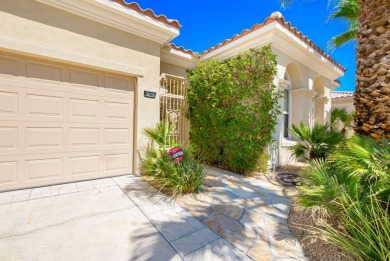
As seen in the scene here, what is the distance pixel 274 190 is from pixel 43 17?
665cm

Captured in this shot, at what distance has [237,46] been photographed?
21.1 ft

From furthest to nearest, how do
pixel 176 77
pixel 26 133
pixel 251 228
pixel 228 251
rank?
pixel 176 77
pixel 26 133
pixel 251 228
pixel 228 251

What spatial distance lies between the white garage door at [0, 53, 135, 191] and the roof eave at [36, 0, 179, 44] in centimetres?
129

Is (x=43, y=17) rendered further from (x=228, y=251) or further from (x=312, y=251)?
(x=312, y=251)

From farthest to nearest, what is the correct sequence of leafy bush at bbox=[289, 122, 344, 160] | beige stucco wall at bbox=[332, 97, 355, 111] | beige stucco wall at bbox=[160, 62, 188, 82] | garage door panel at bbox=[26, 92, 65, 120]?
beige stucco wall at bbox=[332, 97, 355, 111], beige stucco wall at bbox=[160, 62, 188, 82], leafy bush at bbox=[289, 122, 344, 160], garage door panel at bbox=[26, 92, 65, 120]

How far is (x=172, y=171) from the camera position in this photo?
4094 mm

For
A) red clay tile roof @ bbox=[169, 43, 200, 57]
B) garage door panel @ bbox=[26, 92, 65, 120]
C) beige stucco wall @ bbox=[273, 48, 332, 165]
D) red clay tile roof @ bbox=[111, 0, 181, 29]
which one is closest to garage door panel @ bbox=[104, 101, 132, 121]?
garage door panel @ bbox=[26, 92, 65, 120]

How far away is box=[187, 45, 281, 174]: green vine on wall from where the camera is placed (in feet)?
18.3

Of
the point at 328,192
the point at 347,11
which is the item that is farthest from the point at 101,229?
the point at 347,11

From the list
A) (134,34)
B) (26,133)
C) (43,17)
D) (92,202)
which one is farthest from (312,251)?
(43,17)

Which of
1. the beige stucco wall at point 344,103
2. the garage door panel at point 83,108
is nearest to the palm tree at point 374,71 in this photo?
the garage door panel at point 83,108

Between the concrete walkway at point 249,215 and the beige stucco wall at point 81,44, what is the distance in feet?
8.51

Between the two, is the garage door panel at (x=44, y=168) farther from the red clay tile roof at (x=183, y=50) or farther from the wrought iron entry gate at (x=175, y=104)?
the red clay tile roof at (x=183, y=50)

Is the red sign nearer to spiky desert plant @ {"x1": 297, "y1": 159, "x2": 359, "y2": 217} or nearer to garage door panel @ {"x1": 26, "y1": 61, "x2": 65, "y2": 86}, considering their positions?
spiky desert plant @ {"x1": 297, "y1": 159, "x2": 359, "y2": 217}
